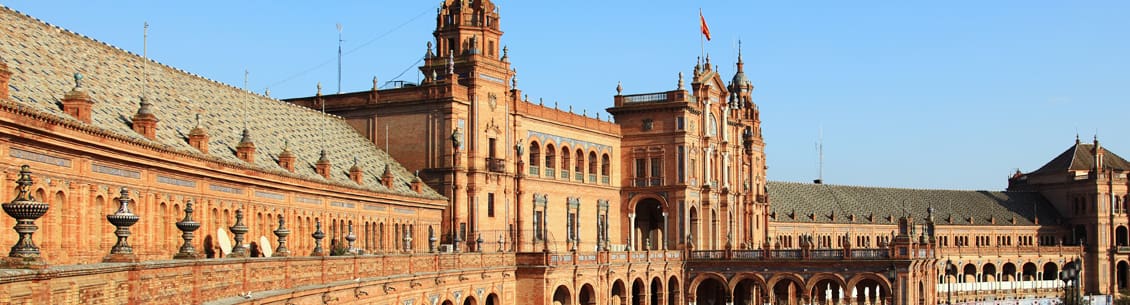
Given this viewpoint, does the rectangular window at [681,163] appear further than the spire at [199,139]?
Yes

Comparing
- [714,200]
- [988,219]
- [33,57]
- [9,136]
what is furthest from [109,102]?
[988,219]

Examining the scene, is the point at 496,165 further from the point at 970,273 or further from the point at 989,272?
the point at 989,272

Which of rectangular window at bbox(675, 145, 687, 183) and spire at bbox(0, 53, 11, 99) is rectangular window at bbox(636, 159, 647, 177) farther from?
spire at bbox(0, 53, 11, 99)

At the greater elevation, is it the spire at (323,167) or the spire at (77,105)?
the spire at (77,105)

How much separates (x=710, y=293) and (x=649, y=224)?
5.93m

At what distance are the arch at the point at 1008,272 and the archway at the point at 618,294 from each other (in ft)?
231

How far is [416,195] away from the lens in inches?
2436

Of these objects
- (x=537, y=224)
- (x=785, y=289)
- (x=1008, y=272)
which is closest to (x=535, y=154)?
(x=537, y=224)

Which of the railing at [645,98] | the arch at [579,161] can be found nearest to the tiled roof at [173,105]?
the arch at [579,161]

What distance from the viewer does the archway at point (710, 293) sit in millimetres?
89000

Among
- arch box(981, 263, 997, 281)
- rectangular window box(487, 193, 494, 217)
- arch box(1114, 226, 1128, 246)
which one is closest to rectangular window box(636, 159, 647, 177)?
rectangular window box(487, 193, 494, 217)

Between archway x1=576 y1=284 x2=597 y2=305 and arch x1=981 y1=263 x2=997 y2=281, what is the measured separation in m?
73.0

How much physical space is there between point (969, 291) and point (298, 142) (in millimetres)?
82199

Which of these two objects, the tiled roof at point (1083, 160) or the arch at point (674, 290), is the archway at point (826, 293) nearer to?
the arch at point (674, 290)
